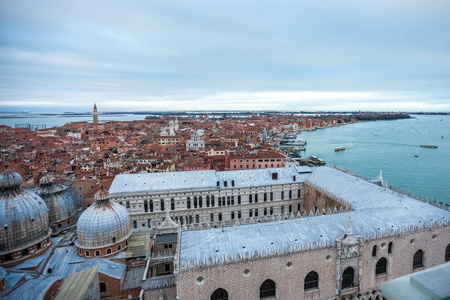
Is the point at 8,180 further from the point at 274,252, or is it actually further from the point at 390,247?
the point at 390,247

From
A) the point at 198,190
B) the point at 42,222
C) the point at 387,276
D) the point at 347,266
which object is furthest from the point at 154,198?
the point at 387,276

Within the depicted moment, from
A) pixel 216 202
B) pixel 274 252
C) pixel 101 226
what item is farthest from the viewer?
pixel 216 202

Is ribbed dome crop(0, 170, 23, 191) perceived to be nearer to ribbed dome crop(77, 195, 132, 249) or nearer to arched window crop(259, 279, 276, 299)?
ribbed dome crop(77, 195, 132, 249)

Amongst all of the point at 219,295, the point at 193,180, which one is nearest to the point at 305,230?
the point at 219,295

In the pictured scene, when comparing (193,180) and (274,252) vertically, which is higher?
(193,180)

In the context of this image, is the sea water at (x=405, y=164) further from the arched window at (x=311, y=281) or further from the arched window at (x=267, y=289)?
the arched window at (x=267, y=289)

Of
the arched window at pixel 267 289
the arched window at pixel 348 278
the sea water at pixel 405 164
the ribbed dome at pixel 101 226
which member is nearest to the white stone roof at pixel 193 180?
the ribbed dome at pixel 101 226

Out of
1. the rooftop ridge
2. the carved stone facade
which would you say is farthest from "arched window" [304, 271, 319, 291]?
the carved stone facade
